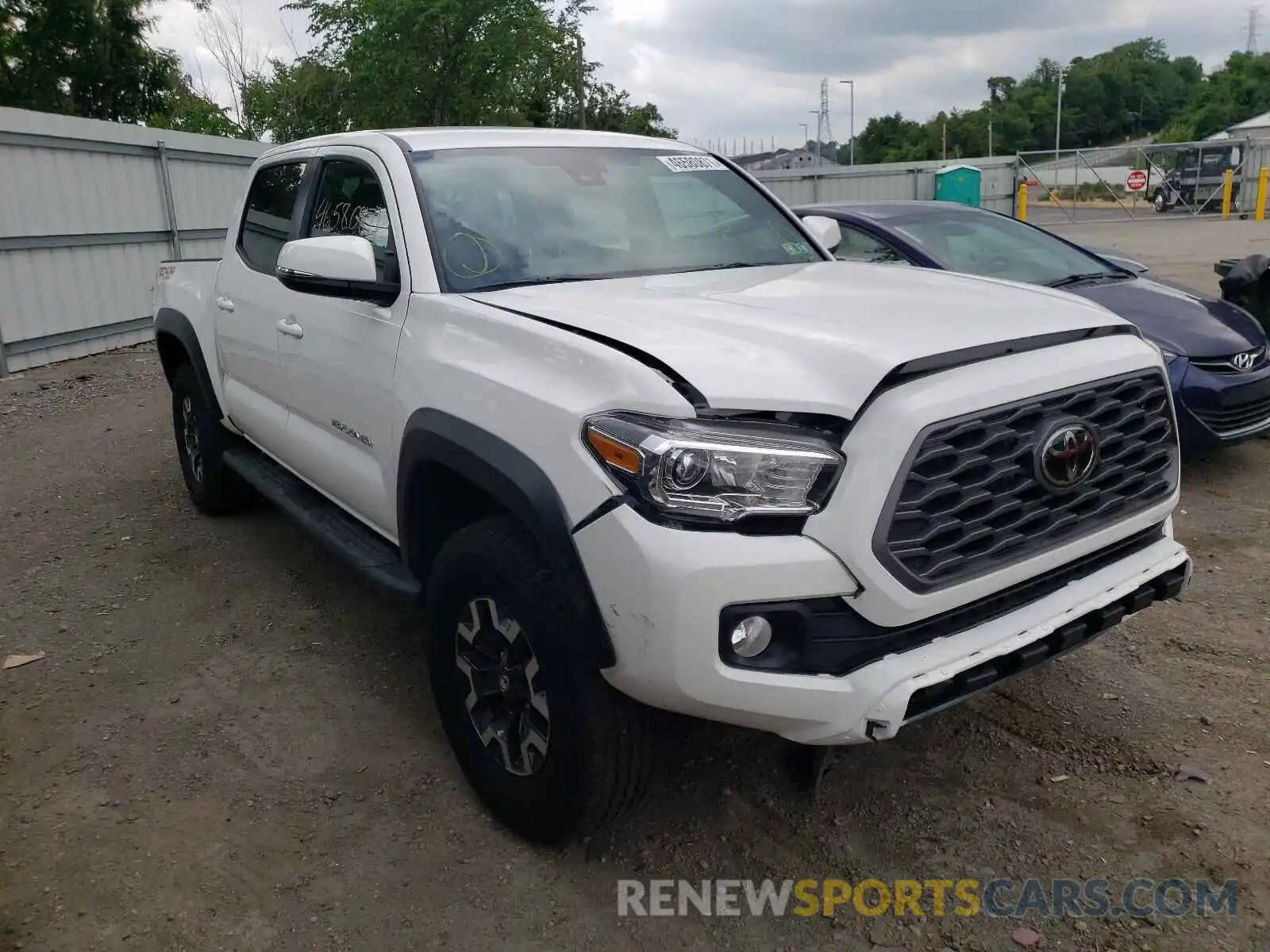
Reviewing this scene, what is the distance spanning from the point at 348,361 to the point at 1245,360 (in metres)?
4.53

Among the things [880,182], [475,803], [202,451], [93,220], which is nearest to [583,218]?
[475,803]

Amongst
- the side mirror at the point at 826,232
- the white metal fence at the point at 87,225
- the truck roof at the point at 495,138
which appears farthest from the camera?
the white metal fence at the point at 87,225

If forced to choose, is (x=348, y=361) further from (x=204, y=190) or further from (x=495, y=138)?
Result: (x=204, y=190)

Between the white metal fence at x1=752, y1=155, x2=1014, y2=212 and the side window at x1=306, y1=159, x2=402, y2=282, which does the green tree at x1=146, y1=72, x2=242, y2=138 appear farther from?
the side window at x1=306, y1=159, x2=402, y2=282

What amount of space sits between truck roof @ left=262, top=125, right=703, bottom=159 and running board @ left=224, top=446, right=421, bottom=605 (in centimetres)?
133

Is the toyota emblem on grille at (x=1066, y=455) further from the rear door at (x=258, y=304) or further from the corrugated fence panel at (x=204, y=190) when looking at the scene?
the corrugated fence panel at (x=204, y=190)

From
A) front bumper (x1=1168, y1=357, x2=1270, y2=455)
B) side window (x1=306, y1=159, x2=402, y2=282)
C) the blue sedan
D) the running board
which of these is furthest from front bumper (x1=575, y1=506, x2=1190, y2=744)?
front bumper (x1=1168, y1=357, x2=1270, y2=455)

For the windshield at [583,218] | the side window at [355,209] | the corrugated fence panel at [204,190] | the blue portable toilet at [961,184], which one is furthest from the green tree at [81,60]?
the windshield at [583,218]

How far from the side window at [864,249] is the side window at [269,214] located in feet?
10.2

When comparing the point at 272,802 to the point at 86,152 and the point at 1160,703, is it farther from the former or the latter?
the point at 86,152

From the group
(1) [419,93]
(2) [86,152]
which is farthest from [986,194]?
(2) [86,152]

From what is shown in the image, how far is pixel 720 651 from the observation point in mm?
2182

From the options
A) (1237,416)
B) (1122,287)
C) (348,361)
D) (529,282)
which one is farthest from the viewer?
(1122,287)

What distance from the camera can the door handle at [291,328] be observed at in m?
3.79
